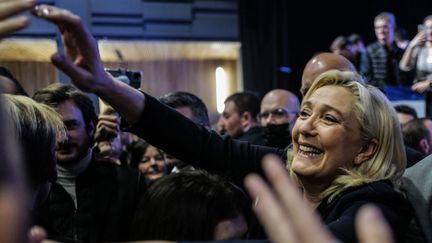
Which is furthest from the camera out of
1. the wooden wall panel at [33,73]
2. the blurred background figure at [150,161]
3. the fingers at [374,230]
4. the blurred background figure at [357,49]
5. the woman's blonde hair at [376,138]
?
the wooden wall panel at [33,73]

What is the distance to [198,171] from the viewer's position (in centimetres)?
130

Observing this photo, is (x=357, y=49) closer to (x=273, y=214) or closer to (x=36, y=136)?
(x=36, y=136)

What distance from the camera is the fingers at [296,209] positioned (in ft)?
1.34

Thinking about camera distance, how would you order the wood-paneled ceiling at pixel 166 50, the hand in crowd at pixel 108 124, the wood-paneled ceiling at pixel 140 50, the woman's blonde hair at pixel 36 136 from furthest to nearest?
the wood-paneled ceiling at pixel 166 50
the wood-paneled ceiling at pixel 140 50
the hand in crowd at pixel 108 124
the woman's blonde hair at pixel 36 136

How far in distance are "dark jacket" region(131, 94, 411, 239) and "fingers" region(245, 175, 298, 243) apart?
663 mm

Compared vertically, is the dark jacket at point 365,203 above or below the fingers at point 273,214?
below

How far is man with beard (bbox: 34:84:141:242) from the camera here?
5.47ft

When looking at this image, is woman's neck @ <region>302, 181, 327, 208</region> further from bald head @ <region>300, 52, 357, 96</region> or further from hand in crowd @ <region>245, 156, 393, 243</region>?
hand in crowd @ <region>245, 156, 393, 243</region>

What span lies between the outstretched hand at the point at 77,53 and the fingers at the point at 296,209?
0.51 meters

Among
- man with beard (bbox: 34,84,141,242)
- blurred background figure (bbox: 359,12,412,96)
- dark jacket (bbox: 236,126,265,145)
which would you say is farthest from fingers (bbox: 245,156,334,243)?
blurred background figure (bbox: 359,12,412,96)

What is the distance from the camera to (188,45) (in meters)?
6.53

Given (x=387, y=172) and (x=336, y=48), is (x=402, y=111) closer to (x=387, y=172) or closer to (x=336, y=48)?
(x=336, y=48)

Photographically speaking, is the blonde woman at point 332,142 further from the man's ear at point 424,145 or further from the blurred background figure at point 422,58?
the blurred background figure at point 422,58

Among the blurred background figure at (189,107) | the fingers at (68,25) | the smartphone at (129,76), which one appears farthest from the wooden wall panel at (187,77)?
the fingers at (68,25)
